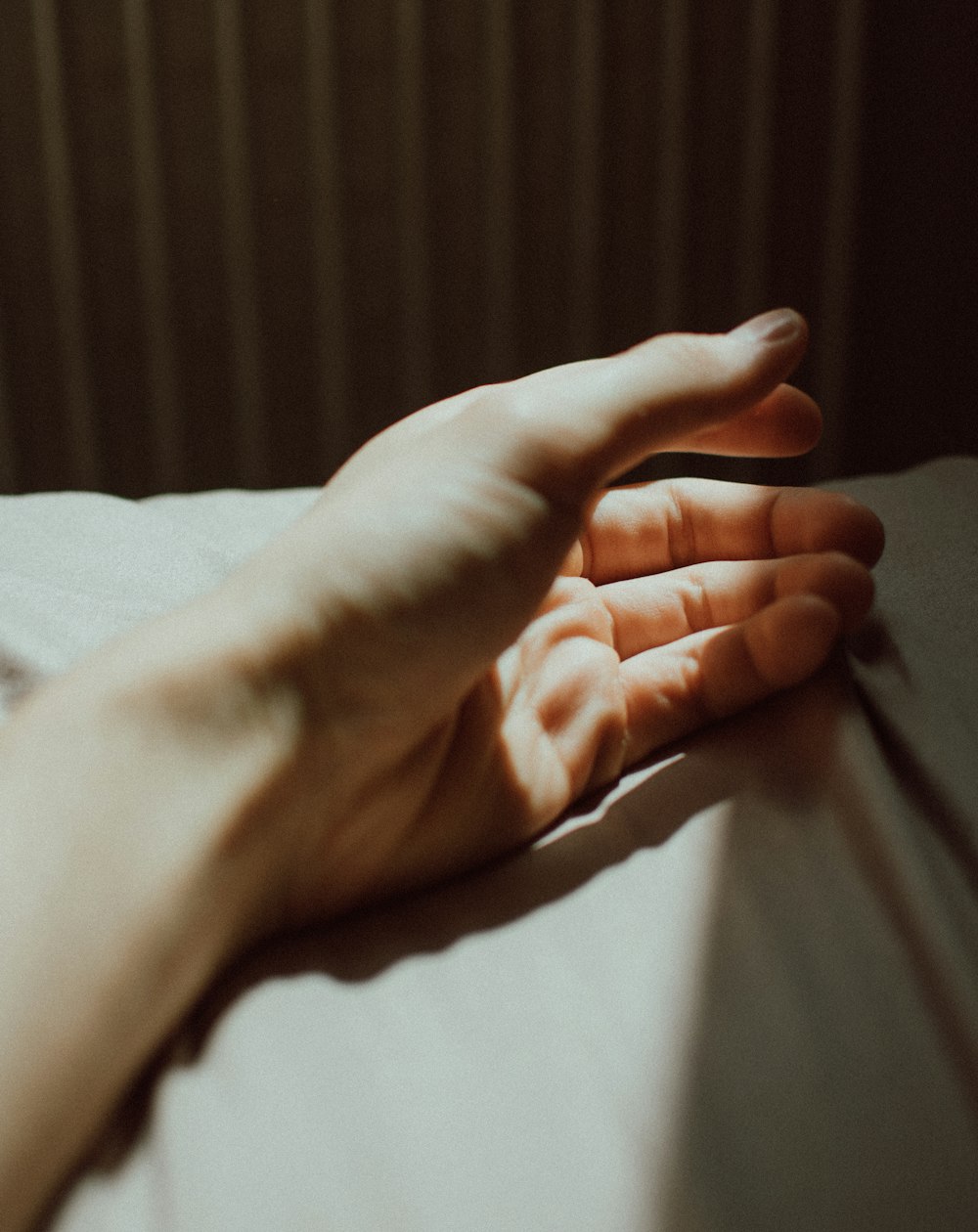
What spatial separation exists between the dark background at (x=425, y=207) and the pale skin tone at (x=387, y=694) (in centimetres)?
101

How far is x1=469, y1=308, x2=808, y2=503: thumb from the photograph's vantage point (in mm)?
498

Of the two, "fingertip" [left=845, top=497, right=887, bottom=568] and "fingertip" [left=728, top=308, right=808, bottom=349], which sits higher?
"fingertip" [left=728, top=308, right=808, bottom=349]

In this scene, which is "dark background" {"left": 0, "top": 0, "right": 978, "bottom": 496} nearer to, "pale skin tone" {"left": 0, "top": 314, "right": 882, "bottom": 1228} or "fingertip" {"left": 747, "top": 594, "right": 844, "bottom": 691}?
"pale skin tone" {"left": 0, "top": 314, "right": 882, "bottom": 1228}

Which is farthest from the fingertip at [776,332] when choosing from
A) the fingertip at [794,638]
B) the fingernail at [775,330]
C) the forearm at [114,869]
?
the forearm at [114,869]

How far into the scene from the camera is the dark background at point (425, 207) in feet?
4.79

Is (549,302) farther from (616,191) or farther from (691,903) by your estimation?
(691,903)

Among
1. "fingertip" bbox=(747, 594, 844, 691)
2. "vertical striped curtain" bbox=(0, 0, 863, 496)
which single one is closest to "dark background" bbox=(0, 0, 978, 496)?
"vertical striped curtain" bbox=(0, 0, 863, 496)

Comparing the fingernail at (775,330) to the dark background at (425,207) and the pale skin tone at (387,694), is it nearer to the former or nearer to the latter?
the pale skin tone at (387,694)

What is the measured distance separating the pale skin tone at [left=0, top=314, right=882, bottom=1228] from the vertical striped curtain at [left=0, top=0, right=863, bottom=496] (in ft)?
3.30

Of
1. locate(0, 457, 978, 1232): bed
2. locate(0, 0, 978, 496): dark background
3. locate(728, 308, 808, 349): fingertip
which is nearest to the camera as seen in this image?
locate(0, 457, 978, 1232): bed

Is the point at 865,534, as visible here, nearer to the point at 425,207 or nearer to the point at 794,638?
the point at 794,638

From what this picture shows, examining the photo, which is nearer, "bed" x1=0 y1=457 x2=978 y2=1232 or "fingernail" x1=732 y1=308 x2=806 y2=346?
"bed" x1=0 y1=457 x2=978 y2=1232

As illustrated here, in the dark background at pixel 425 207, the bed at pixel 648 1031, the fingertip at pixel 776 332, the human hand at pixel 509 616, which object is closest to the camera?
the bed at pixel 648 1031

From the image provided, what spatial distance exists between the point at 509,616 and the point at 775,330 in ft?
0.76
